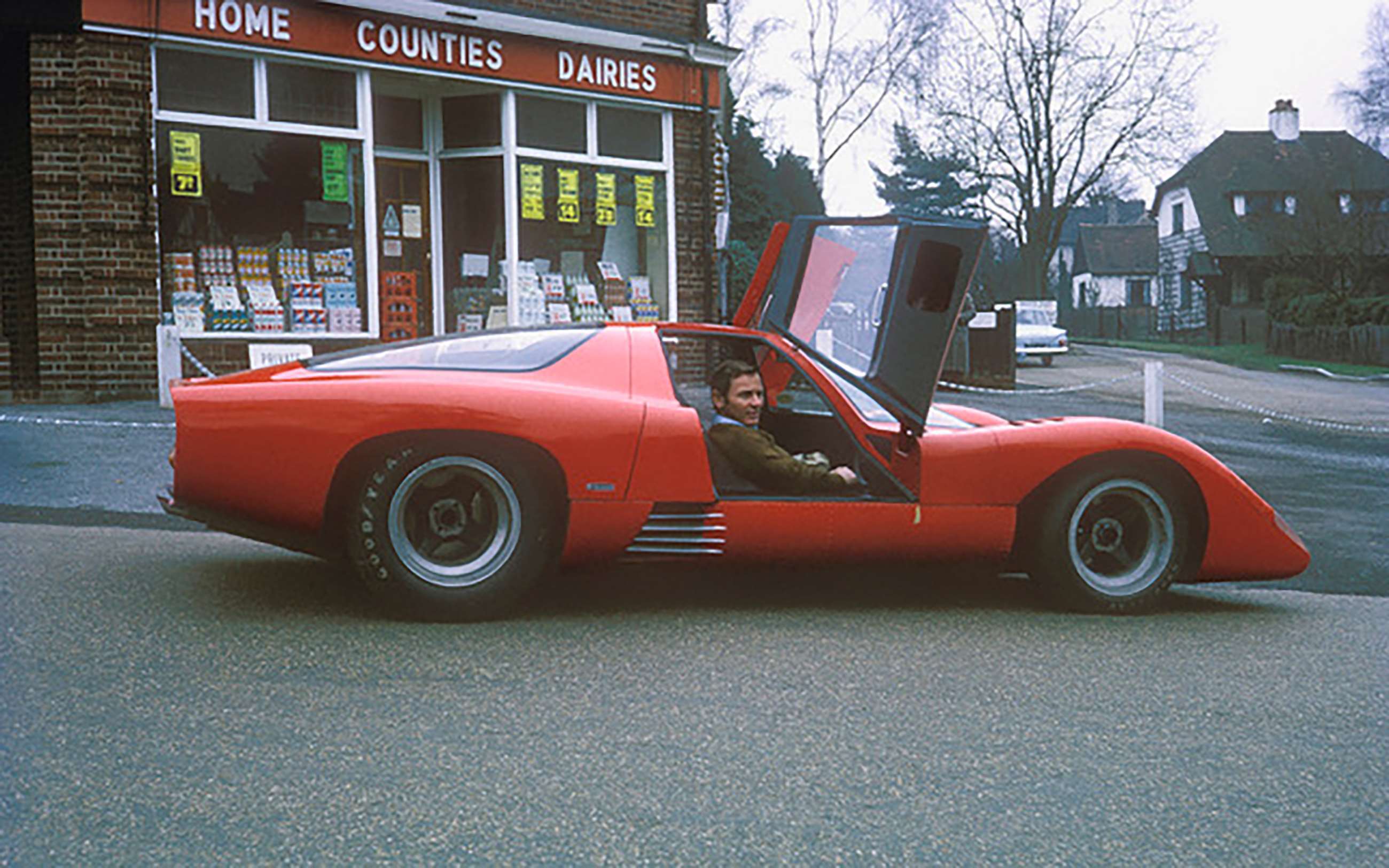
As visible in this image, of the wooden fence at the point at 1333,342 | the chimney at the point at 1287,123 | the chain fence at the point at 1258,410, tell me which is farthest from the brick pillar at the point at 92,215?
the chimney at the point at 1287,123

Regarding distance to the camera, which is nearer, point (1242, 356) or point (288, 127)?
point (288, 127)

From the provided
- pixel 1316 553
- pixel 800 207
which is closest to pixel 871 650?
pixel 1316 553

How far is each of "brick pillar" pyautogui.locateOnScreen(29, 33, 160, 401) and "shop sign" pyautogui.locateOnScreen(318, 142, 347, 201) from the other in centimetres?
177

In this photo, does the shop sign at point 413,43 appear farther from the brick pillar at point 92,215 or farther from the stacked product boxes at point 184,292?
the stacked product boxes at point 184,292

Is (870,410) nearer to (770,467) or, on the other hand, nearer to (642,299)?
(770,467)

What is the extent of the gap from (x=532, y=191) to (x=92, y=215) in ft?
15.2

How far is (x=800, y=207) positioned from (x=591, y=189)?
25994 millimetres

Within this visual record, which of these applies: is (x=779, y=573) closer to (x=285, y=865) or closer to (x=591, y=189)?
(x=285, y=865)

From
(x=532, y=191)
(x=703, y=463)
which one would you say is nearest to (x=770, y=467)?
(x=703, y=463)

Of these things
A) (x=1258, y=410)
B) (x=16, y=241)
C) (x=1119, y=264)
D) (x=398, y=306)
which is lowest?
(x=1258, y=410)

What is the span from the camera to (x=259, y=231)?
13.9 metres

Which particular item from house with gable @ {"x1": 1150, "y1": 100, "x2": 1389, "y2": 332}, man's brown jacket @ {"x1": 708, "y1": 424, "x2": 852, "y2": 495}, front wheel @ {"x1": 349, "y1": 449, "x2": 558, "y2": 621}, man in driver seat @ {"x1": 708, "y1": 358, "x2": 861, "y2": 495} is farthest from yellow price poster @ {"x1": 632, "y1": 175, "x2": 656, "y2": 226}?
house with gable @ {"x1": 1150, "y1": 100, "x2": 1389, "y2": 332}

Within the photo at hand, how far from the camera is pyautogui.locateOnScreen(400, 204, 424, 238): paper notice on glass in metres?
15.2

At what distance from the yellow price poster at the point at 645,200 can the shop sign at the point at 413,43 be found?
0.92m
